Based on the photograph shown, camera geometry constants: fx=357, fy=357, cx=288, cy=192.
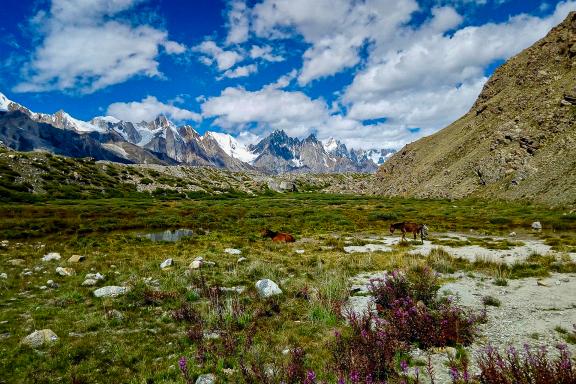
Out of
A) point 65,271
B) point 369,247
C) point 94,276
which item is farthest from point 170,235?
point 94,276

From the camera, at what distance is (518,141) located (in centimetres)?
10681

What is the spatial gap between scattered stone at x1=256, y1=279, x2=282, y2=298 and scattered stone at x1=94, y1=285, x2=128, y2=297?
5.87 meters

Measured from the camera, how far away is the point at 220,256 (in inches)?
1009

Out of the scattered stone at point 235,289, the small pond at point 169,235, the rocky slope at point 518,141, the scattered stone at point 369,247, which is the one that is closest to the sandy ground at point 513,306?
the scattered stone at point 235,289

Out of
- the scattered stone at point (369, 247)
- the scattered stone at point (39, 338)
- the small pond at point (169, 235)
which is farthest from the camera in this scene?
the small pond at point (169, 235)

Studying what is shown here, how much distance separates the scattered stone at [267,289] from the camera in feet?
49.1

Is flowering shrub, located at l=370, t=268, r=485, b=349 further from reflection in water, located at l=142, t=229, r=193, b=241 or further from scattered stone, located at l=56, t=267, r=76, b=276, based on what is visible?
reflection in water, located at l=142, t=229, r=193, b=241

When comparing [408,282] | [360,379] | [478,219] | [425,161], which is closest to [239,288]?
[408,282]

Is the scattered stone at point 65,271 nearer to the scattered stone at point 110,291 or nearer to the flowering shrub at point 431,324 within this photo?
the scattered stone at point 110,291

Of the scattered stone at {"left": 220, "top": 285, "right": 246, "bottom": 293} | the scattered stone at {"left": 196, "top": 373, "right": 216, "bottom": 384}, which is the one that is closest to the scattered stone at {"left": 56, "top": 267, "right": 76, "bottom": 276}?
the scattered stone at {"left": 220, "top": 285, "right": 246, "bottom": 293}

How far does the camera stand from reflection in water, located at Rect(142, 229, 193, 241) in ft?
143

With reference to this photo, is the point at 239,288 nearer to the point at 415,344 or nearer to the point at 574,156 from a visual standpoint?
the point at 415,344

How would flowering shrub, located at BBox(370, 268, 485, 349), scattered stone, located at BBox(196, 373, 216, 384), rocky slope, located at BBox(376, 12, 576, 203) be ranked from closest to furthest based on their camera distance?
1. scattered stone, located at BBox(196, 373, 216, 384)
2. flowering shrub, located at BBox(370, 268, 485, 349)
3. rocky slope, located at BBox(376, 12, 576, 203)

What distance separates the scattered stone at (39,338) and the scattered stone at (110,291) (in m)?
4.34
